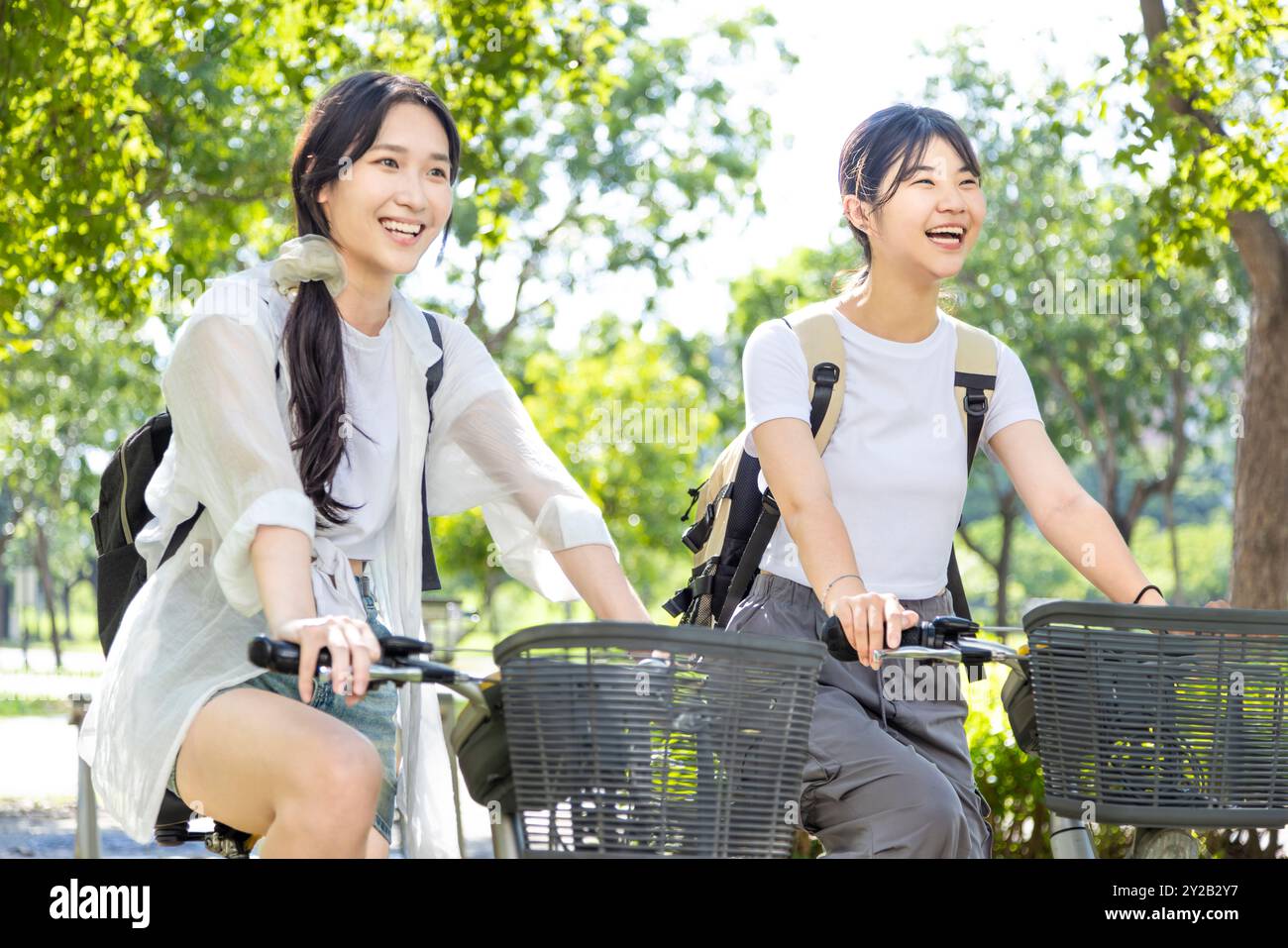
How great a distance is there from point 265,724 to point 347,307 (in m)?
0.96

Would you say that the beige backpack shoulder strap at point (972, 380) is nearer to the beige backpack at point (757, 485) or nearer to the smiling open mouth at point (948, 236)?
the beige backpack at point (757, 485)

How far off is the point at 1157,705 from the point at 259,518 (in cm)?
163

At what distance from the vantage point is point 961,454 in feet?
12.3

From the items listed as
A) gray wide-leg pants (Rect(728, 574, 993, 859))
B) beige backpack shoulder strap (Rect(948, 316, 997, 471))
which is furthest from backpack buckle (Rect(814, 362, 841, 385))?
gray wide-leg pants (Rect(728, 574, 993, 859))

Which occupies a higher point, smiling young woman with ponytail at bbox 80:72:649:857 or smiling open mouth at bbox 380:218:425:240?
smiling open mouth at bbox 380:218:425:240

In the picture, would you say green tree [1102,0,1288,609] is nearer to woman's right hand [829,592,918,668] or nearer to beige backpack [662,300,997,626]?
beige backpack [662,300,997,626]

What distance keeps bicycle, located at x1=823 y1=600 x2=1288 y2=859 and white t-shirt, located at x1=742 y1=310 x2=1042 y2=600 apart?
2.01 ft

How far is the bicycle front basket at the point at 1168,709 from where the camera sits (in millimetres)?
2898

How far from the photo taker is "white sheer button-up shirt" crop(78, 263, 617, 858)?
2930 mm

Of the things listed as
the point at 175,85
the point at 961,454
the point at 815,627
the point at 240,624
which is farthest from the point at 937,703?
the point at 175,85

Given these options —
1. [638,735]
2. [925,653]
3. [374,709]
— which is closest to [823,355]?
[925,653]

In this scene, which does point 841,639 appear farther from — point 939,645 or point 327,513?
point 327,513

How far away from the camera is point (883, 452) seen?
145 inches

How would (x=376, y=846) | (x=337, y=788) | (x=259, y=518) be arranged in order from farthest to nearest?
1. (x=376, y=846)
2. (x=259, y=518)
3. (x=337, y=788)
